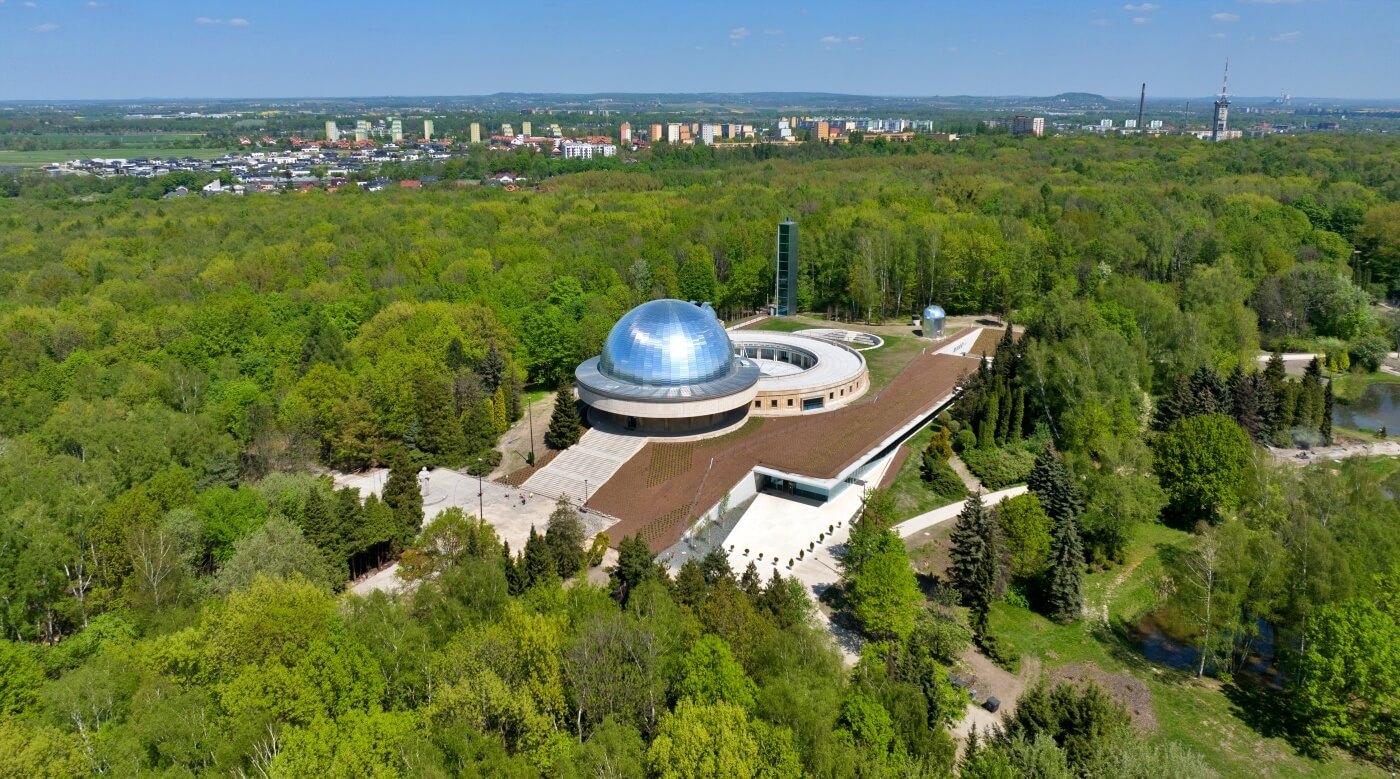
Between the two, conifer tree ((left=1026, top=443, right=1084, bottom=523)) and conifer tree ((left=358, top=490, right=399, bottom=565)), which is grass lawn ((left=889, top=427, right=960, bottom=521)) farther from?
conifer tree ((left=358, top=490, right=399, bottom=565))

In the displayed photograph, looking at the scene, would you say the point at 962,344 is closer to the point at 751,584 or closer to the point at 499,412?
the point at 499,412

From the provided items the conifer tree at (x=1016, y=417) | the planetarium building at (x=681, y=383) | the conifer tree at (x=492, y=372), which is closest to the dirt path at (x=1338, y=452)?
the conifer tree at (x=1016, y=417)

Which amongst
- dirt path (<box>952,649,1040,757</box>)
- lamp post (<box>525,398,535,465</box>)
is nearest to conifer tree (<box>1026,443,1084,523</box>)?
dirt path (<box>952,649,1040,757</box>)

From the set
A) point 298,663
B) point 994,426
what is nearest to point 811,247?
point 994,426

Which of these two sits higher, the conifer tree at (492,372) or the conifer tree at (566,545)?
the conifer tree at (492,372)

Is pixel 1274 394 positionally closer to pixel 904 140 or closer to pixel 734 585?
pixel 734 585

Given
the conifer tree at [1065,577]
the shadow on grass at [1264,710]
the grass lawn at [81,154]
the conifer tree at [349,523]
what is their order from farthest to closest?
the grass lawn at [81,154], the conifer tree at [349,523], the conifer tree at [1065,577], the shadow on grass at [1264,710]

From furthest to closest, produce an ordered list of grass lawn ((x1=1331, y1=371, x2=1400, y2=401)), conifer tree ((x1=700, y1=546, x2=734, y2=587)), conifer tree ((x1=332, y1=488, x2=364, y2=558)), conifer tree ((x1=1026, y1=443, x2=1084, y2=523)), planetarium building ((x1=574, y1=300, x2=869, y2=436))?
grass lawn ((x1=1331, y1=371, x2=1400, y2=401)) → planetarium building ((x1=574, y1=300, x2=869, y2=436)) → conifer tree ((x1=1026, y1=443, x2=1084, y2=523)) → conifer tree ((x1=332, y1=488, x2=364, y2=558)) → conifer tree ((x1=700, y1=546, x2=734, y2=587))

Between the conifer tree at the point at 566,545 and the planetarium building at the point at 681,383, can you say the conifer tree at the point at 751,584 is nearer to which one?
the conifer tree at the point at 566,545
